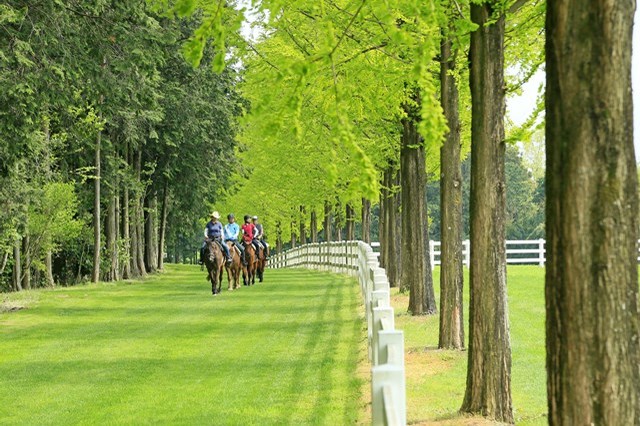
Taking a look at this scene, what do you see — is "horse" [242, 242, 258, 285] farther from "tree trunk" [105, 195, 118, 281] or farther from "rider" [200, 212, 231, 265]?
"tree trunk" [105, 195, 118, 281]

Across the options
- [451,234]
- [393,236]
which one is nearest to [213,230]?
[393,236]

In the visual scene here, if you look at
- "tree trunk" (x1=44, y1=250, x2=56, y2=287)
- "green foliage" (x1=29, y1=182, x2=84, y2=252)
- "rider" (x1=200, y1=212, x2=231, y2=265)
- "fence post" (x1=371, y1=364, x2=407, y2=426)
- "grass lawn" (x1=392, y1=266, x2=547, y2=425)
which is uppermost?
"green foliage" (x1=29, y1=182, x2=84, y2=252)

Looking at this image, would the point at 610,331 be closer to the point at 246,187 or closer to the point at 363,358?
the point at 363,358

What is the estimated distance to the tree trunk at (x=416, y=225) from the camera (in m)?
22.6

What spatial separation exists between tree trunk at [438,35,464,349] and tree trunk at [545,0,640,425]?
10920 millimetres

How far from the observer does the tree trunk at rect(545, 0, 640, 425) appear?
5402 millimetres

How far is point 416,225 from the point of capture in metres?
23.8

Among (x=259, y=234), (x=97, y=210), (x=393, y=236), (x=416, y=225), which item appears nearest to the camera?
(x=416, y=225)

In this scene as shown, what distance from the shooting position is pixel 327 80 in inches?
518

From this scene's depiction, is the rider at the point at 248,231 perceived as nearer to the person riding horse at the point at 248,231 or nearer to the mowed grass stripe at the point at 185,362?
the person riding horse at the point at 248,231

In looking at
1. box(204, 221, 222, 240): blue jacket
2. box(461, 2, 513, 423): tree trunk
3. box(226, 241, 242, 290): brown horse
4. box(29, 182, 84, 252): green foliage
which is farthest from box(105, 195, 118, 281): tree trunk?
box(461, 2, 513, 423): tree trunk

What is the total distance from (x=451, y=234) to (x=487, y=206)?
18.0ft

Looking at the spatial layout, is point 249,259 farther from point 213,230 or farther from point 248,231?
point 213,230

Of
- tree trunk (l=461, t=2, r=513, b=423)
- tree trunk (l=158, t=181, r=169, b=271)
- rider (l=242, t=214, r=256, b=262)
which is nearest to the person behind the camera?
tree trunk (l=461, t=2, r=513, b=423)
